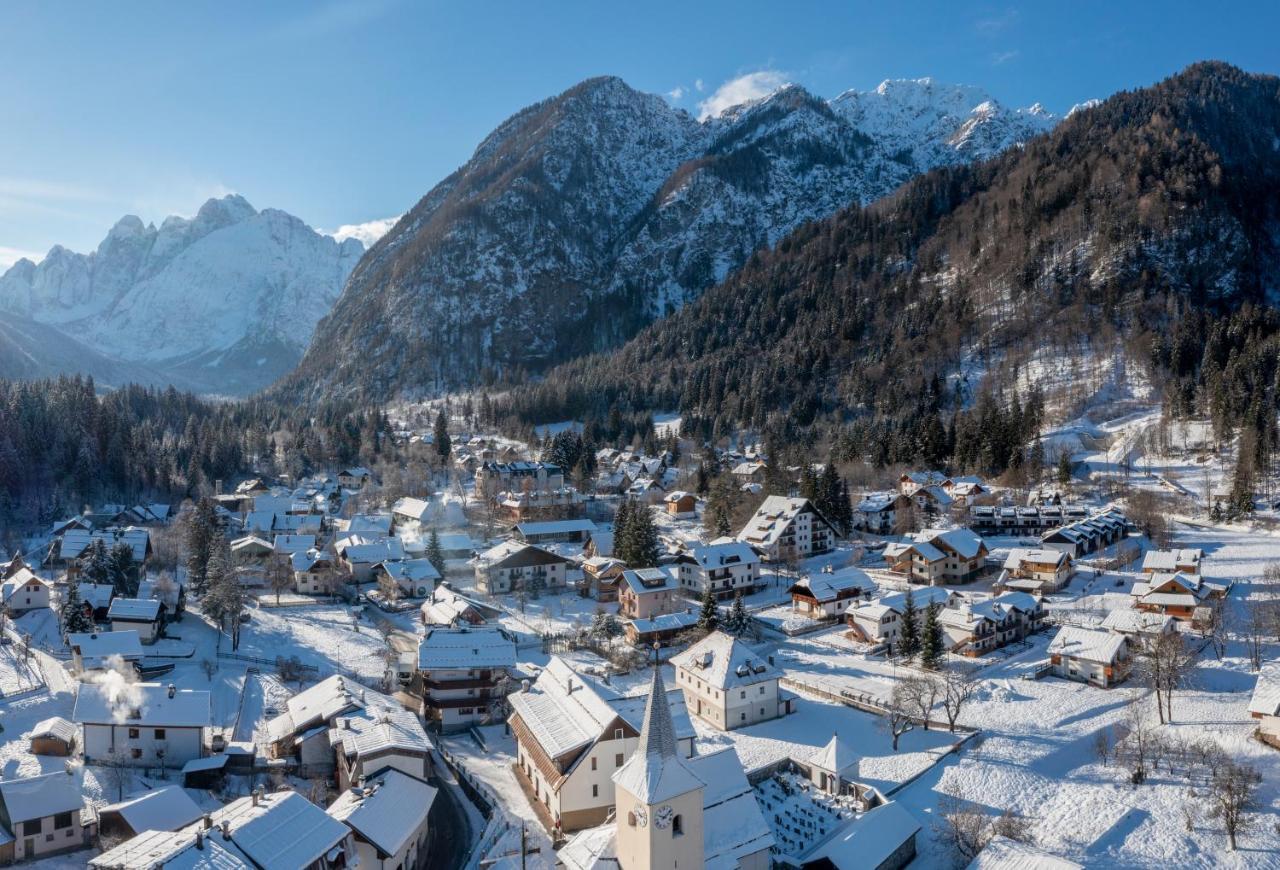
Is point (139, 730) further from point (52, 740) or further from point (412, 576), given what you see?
point (412, 576)

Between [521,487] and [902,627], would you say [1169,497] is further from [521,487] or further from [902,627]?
[521,487]

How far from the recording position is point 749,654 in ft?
123

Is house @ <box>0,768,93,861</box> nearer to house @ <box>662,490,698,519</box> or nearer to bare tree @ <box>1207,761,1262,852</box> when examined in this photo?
bare tree @ <box>1207,761,1262,852</box>

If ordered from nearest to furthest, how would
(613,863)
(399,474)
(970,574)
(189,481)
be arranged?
1. (613,863)
2. (970,574)
3. (189,481)
4. (399,474)

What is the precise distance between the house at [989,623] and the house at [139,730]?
37.7 metres

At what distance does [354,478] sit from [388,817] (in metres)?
85.0

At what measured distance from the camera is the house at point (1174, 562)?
48719 mm

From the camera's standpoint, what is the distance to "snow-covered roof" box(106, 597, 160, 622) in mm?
45906

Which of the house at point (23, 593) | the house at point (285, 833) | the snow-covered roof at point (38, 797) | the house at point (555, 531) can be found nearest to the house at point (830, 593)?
the house at point (555, 531)

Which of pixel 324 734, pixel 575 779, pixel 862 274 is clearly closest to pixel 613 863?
pixel 575 779

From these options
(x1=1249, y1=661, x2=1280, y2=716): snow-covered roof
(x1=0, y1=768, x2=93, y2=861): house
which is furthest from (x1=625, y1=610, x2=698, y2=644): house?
(x1=0, y1=768, x2=93, y2=861): house

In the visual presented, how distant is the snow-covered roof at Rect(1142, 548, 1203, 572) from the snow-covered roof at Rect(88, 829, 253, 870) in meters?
52.3

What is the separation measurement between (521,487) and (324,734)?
6144cm

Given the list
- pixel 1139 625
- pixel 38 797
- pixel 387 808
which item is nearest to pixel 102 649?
pixel 38 797
